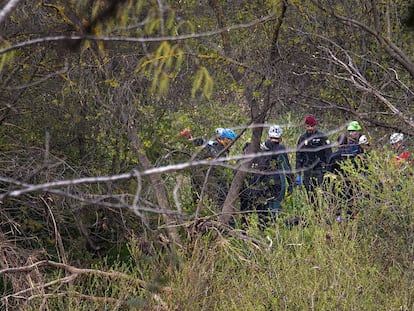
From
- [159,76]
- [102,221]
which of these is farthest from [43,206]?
[159,76]

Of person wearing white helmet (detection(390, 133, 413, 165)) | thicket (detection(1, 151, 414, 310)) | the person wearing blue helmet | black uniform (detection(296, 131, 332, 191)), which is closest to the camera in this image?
thicket (detection(1, 151, 414, 310))

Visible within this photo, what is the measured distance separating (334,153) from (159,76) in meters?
6.05

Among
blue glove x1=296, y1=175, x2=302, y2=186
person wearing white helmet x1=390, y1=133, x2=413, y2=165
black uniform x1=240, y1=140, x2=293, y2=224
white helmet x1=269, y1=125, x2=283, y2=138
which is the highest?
person wearing white helmet x1=390, y1=133, x2=413, y2=165

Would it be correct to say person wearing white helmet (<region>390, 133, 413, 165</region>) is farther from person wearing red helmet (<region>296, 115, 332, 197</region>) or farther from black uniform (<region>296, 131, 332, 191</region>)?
black uniform (<region>296, 131, 332, 191</region>)

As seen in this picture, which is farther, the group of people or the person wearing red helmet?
the person wearing red helmet

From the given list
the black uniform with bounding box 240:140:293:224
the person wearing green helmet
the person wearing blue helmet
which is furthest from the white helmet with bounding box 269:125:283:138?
the person wearing green helmet

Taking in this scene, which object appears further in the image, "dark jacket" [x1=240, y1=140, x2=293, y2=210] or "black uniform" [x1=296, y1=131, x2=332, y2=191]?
"black uniform" [x1=296, y1=131, x2=332, y2=191]

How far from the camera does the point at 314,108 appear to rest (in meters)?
9.48

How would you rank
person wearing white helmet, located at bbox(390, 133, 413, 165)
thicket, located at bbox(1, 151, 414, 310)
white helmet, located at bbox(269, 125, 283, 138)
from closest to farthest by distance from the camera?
thicket, located at bbox(1, 151, 414, 310)
person wearing white helmet, located at bbox(390, 133, 413, 165)
white helmet, located at bbox(269, 125, 283, 138)

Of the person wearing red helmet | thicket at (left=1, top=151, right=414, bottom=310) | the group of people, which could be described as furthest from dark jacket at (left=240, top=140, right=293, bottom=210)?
thicket at (left=1, top=151, right=414, bottom=310)

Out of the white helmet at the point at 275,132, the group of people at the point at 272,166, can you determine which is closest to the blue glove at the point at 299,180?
the group of people at the point at 272,166

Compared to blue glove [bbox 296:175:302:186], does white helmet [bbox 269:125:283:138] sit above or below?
above

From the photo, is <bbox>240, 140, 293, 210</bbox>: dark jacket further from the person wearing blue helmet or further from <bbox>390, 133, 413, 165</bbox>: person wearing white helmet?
<bbox>390, 133, 413, 165</bbox>: person wearing white helmet

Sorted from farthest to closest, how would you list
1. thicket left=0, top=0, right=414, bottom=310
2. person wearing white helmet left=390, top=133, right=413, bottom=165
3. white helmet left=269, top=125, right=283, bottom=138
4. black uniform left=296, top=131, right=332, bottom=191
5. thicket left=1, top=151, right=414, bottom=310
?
black uniform left=296, top=131, right=332, bottom=191
white helmet left=269, top=125, right=283, bottom=138
person wearing white helmet left=390, top=133, right=413, bottom=165
thicket left=0, top=0, right=414, bottom=310
thicket left=1, top=151, right=414, bottom=310
